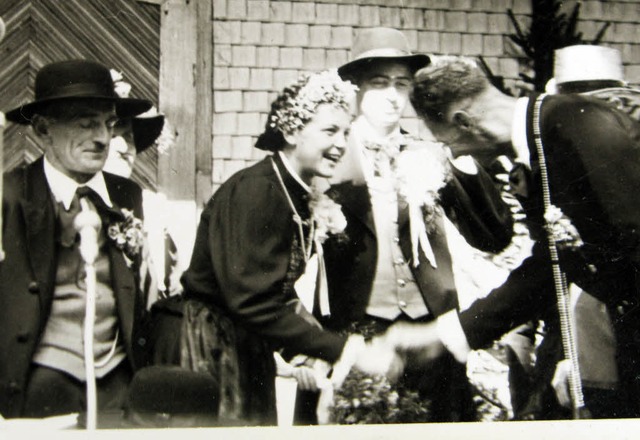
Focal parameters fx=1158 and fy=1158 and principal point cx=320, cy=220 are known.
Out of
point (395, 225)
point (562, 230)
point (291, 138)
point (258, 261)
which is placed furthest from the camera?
point (562, 230)

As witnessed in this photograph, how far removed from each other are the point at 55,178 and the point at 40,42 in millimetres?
628

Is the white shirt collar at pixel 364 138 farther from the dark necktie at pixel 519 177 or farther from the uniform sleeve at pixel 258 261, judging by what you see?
the dark necktie at pixel 519 177

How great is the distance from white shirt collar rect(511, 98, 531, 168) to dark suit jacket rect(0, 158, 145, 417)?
188 centimetres

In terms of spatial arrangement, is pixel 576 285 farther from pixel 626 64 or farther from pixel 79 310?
pixel 79 310

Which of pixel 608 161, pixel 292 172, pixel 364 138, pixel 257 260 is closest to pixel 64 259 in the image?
pixel 257 260

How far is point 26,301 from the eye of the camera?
4.85m

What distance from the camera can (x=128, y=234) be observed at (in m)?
5.06

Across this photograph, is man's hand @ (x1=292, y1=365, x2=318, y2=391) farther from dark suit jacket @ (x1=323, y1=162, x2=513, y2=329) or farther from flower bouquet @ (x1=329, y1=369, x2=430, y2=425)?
dark suit jacket @ (x1=323, y1=162, x2=513, y2=329)

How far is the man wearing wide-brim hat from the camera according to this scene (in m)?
5.26

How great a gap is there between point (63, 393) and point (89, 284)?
0.47m

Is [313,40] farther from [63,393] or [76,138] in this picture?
[63,393]

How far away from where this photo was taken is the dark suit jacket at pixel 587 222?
5352 millimetres

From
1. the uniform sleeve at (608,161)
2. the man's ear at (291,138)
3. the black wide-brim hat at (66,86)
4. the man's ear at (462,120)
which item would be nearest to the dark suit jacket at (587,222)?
the uniform sleeve at (608,161)

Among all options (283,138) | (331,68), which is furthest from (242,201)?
(331,68)
